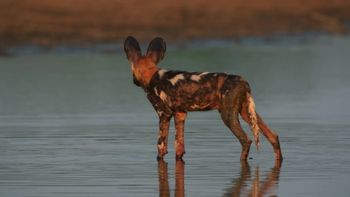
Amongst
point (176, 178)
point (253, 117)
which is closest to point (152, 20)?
point (253, 117)

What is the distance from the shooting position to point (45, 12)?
31.6 meters

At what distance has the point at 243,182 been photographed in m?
12.4

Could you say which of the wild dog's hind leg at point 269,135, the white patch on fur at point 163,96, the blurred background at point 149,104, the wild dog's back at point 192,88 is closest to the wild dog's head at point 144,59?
the wild dog's back at point 192,88

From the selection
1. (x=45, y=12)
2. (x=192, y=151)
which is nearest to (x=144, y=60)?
(x=192, y=151)

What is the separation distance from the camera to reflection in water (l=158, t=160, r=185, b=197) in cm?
1173

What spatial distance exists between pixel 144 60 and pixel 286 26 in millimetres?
20442

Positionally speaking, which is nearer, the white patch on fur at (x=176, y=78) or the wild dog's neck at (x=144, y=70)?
the white patch on fur at (x=176, y=78)

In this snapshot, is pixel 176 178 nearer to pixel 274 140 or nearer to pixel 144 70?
pixel 274 140

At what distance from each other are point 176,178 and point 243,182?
2.34 ft

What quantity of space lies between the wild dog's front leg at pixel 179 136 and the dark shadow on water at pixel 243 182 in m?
0.28

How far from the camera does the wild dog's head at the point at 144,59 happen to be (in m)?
14.5

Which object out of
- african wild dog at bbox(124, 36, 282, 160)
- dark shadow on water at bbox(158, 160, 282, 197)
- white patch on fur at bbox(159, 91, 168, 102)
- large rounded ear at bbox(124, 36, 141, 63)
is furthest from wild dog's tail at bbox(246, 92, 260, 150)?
large rounded ear at bbox(124, 36, 141, 63)

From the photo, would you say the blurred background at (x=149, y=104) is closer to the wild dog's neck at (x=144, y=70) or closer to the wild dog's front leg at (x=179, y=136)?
the wild dog's front leg at (x=179, y=136)

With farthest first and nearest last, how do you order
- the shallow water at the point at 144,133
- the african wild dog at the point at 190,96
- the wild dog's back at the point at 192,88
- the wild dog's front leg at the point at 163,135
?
the wild dog's front leg at the point at 163,135 < the wild dog's back at the point at 192,88 < the african wild dog at the point at 190,96 < the shallow water at the point at 144,133
